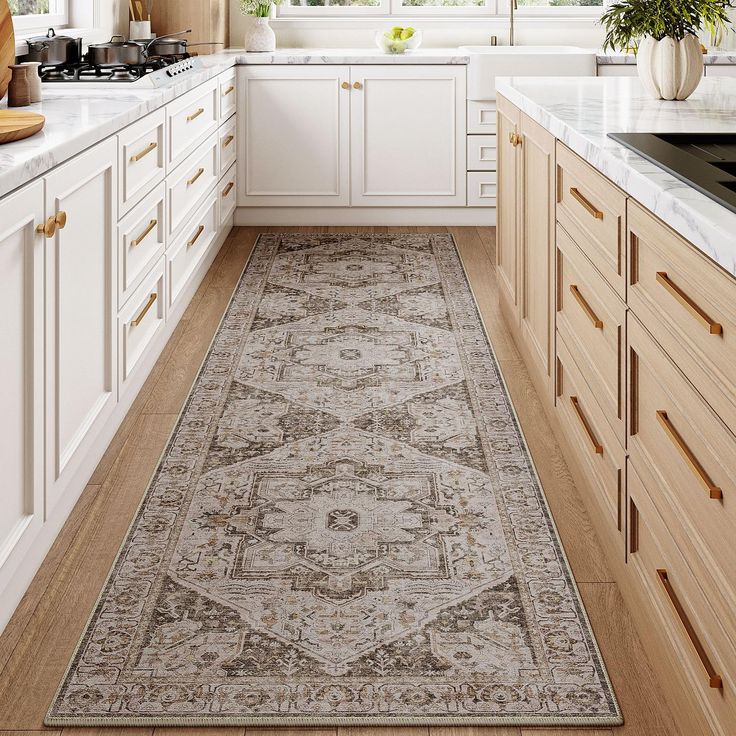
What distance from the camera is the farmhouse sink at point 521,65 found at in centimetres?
495

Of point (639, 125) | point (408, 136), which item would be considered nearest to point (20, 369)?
point (639, 125)

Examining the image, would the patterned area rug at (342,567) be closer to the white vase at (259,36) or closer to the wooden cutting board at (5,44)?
the wooden cutting board at (5,44)

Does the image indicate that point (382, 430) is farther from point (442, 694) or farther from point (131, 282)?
point (442, 694)

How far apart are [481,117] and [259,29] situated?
130 centimetres

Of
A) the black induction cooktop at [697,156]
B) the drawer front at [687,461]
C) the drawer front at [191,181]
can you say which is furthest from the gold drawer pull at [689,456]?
the drawer front at [191,181]

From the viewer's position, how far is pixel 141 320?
2.82m

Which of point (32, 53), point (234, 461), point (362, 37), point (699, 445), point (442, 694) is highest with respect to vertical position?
point (362, 37)

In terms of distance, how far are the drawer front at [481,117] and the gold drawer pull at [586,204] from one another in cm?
304

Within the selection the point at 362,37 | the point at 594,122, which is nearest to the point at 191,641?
the point at 594,122

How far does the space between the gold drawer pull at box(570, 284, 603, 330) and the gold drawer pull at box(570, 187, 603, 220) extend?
0.66 feet

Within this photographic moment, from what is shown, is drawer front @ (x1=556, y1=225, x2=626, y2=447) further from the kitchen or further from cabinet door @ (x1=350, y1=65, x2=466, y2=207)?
cabinet door @ (x1=350, y1=65, x2=466, y2=207)

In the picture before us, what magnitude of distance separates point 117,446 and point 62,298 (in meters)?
0.69

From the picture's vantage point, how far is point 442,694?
157 cm

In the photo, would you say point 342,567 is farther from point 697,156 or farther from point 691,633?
point 697,156
